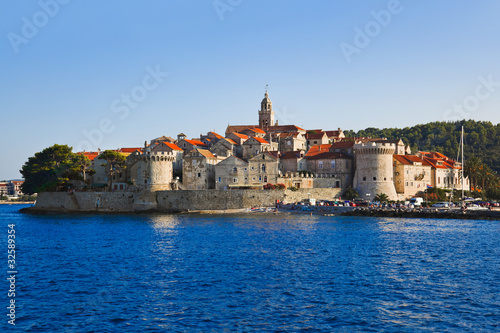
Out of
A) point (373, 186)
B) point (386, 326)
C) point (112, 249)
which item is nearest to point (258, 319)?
point (386, 326)

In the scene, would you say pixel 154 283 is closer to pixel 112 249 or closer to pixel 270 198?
pixel 112 249

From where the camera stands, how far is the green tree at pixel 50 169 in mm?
72500

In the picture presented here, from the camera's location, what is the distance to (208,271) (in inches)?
1033

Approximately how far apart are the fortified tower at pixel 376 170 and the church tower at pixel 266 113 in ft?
95.4

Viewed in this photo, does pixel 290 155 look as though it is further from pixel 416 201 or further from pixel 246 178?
pixel 416 201

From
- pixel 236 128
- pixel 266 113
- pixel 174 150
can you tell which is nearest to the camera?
pixel 174 150

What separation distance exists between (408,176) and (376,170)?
6218mm

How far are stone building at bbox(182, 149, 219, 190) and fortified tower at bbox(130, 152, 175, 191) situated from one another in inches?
72.0

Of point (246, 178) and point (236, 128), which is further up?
point (236, 128)

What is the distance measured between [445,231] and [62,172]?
5289 centimetres

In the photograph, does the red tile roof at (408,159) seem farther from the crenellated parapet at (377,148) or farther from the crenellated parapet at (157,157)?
the crenellated parapet at (157,157)

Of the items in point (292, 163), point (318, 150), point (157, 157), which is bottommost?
point (292, 163)

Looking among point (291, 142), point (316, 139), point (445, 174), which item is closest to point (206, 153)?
point (291, 142)

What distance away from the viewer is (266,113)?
302 feet
